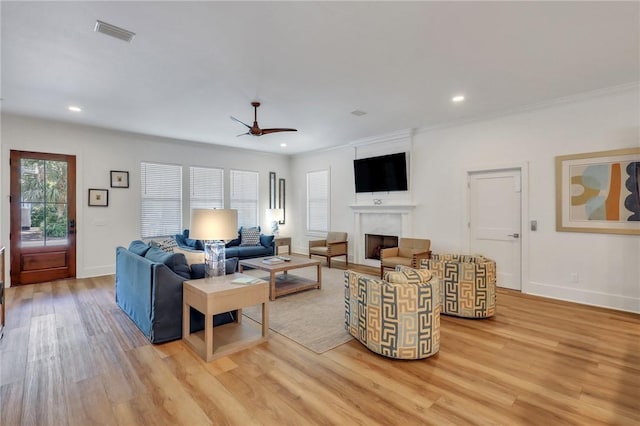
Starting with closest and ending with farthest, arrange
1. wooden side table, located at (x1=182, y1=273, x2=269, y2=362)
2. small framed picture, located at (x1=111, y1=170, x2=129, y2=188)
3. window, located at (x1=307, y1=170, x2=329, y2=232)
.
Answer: wooden side table, located at (x1=182, y1=273, x2=269, y2=362) → small framed picture, located at (x1=111, y1=170, x2=129, y2=188) → window, located at (x1=307, y1=170, x2=329, y2=232)

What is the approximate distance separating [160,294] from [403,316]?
232 cm

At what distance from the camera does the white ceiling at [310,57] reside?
247 cm

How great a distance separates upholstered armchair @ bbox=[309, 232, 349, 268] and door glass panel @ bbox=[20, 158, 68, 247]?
4.81 meters

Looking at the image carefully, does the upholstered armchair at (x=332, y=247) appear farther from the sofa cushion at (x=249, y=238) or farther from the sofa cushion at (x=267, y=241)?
the sofa cushion at (x=249, y=238)

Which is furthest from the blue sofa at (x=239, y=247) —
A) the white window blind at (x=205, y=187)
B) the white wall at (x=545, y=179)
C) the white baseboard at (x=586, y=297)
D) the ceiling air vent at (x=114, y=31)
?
the white baseboard at (x=586, y=297)

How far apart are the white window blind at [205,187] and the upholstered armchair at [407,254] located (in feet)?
14.4

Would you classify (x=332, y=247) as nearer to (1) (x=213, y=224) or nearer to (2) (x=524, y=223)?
(2) (x=524, y=223)

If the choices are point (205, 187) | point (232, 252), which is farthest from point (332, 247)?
point (205, 187)

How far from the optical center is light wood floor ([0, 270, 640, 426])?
2002 millimetres

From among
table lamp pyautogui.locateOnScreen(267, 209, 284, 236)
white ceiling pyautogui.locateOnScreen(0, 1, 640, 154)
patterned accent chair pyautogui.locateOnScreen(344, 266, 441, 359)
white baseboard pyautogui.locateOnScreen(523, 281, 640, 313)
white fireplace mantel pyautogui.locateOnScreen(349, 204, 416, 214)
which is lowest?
white baseboard pyautogui.locateOnScreen(523, 281, 640, 313)

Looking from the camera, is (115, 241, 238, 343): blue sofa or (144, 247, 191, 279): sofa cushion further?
(144, 247, 191, 279): sofa cushion

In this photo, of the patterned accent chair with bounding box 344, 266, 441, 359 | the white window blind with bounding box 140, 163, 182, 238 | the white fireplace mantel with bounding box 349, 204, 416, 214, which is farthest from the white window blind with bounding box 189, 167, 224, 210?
the patterned accent chair with bounding box 344, 266, 441, 359

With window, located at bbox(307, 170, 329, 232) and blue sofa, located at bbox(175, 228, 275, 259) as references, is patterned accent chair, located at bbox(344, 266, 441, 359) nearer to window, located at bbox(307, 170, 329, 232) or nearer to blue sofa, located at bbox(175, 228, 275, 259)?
blue sofa, located at bbox(175, 228, 275, 259)

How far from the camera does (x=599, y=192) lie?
163 inches
